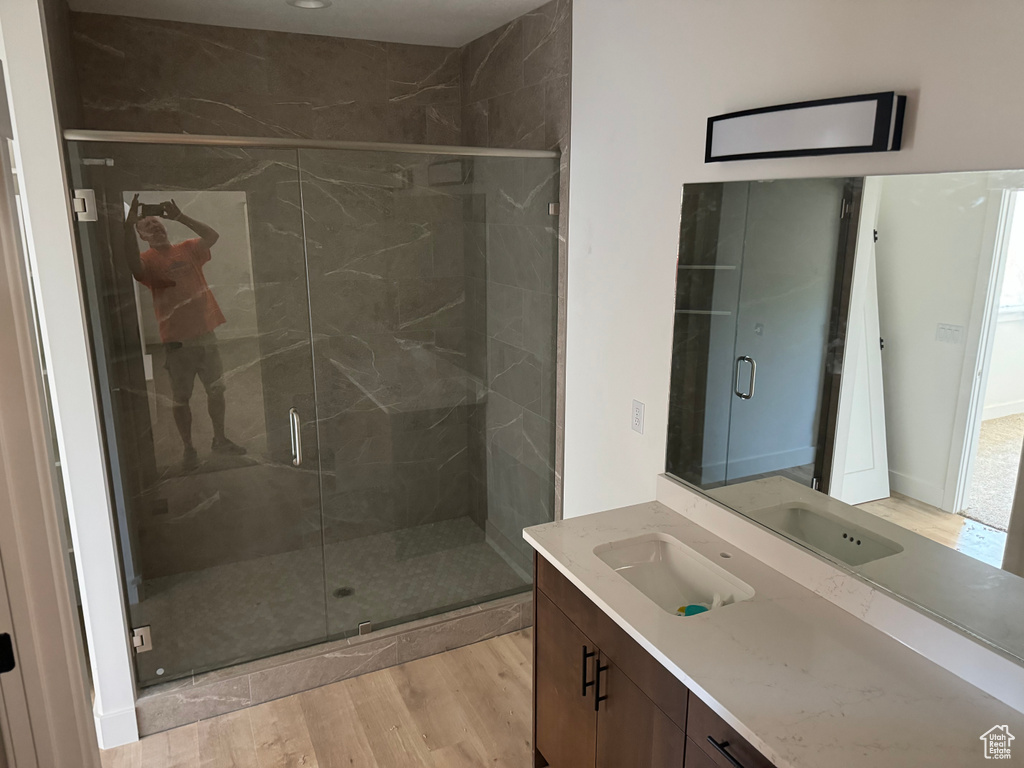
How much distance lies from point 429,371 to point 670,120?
1294mm

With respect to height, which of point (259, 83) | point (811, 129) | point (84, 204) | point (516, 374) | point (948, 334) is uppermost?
point (259, 83)

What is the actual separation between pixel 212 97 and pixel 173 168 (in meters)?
0.96

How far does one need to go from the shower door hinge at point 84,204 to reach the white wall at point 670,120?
1.61 meters

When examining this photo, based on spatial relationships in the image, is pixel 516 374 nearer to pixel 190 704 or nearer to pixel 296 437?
pixel 296 437

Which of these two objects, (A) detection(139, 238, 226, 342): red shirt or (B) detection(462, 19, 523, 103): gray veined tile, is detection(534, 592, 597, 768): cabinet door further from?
(B) detection(462, 19, 523, 103): gray veined tile

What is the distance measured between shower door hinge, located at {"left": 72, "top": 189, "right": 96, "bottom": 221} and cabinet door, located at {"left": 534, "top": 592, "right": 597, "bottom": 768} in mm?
1783

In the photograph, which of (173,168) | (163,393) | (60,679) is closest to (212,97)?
(173,168)

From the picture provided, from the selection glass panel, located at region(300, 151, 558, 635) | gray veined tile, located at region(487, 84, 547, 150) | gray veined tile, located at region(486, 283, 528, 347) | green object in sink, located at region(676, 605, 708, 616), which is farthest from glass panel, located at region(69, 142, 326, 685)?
green object in sink, located at region(676, 605, 708, 616)

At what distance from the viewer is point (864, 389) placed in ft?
5.45

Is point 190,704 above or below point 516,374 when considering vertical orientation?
below

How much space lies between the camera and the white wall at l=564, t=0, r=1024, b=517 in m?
1.35

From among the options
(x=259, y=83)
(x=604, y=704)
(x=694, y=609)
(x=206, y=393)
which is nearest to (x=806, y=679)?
(x=694, y=609)

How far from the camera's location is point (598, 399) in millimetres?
2688

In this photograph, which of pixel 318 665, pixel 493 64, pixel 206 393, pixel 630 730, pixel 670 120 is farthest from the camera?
pixel 493 64
